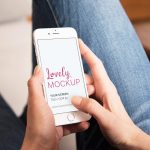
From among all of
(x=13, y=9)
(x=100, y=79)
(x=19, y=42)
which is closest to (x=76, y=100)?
(x=100, y=79)

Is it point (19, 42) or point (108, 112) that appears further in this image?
point (19, 42)

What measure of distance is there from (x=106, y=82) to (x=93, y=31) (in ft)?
0.59

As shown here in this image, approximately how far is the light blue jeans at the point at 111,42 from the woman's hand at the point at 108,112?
0.11m

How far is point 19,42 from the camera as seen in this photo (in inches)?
41.9

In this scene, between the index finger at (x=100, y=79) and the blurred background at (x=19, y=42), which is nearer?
the index finger at (x=100, y=79)

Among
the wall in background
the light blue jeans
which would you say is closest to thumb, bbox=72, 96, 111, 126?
the light blue jeans

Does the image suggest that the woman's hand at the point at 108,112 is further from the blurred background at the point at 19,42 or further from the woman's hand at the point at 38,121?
the blurred background at the point at 19,42

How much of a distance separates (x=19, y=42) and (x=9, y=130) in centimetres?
41

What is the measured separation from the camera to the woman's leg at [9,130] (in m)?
0.69

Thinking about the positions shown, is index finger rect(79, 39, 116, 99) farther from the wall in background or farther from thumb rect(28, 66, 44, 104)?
the wall in background

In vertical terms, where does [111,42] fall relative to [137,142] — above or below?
above

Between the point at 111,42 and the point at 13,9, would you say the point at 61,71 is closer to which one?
the point at 111,42

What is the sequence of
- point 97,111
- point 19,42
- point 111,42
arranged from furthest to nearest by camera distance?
1. point 19,42
2. point 111,42
3. point 97,111

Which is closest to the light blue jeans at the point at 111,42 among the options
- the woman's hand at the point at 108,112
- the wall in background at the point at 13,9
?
the woman's hand at the point at 108,112
